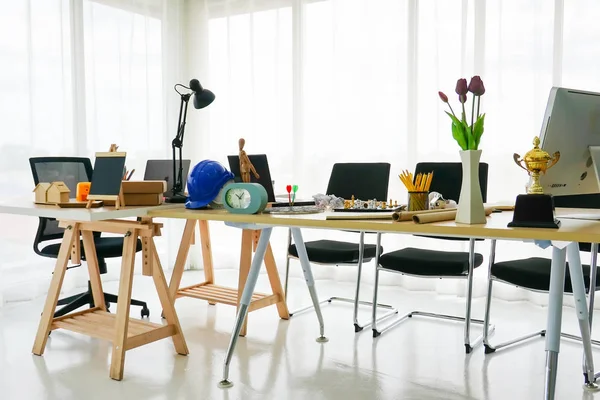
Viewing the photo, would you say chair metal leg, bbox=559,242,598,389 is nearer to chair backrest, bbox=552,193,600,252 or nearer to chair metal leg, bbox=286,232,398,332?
chair backrest, bbox=552,193,600,252

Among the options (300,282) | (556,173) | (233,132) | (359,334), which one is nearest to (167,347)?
(359,334)

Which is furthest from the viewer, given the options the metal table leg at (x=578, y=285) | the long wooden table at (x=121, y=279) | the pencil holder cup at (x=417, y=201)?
the long wooden table at (x=121, y=279)

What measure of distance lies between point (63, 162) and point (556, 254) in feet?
9.25

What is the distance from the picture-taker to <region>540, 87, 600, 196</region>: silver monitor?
167cm

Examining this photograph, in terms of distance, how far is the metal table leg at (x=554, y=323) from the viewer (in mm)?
1624

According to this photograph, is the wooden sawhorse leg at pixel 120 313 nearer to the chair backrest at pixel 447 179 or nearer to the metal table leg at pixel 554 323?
the chair backrest at pixel 447 179

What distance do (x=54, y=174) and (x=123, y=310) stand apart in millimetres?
1292

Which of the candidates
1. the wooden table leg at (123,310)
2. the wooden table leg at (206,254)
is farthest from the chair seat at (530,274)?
the wooden table leg at (206,254)

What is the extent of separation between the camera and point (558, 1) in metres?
3.51

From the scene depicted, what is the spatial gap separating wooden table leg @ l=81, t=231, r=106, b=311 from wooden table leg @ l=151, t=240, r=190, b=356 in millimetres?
465

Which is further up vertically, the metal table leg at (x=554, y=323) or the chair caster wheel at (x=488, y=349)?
the metal table leg at (x=554, y=323)

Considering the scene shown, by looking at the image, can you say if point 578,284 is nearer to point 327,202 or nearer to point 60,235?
point 327,202

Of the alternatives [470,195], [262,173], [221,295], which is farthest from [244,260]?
[470,195]

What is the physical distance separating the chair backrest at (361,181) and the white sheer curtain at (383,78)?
0.89 meters
